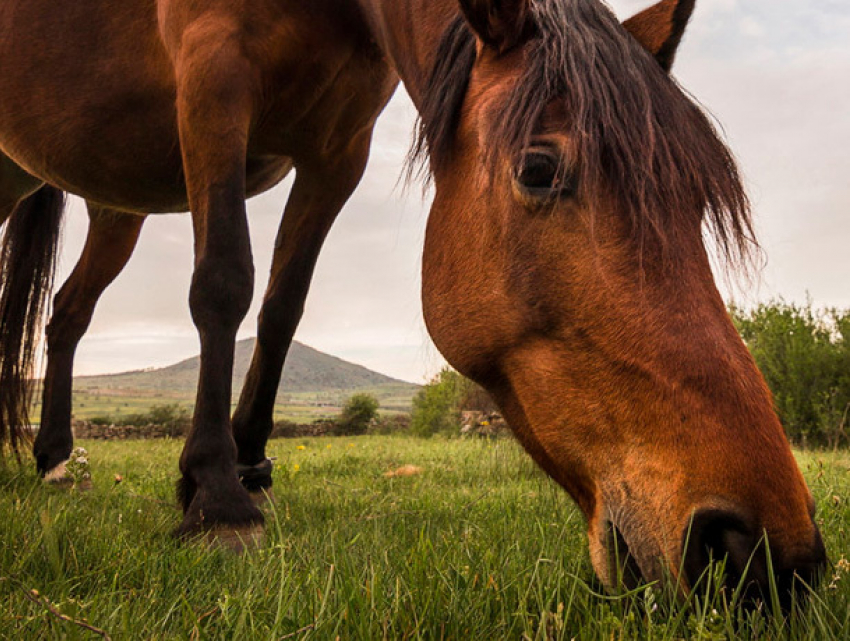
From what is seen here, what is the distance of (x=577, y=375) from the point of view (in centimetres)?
148

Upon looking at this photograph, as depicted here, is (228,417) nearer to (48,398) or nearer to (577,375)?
(577,375)

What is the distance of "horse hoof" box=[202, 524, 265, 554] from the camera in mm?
2041

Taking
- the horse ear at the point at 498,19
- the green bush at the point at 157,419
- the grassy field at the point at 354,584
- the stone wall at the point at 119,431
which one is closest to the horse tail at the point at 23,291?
the grassy field at the point at 354,584

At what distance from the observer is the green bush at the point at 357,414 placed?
1864 centimetres

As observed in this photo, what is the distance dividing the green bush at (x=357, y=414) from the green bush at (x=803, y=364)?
34.4 feet

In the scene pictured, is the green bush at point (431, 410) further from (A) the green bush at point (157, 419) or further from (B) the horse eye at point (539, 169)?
(B) the horse eye at point (539, 169)

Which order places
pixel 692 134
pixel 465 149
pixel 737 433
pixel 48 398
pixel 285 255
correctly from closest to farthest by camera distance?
pixel 737 433 < pixel 692 134 < pixel 465 149 < pixel 285 255 < pixel 48 398

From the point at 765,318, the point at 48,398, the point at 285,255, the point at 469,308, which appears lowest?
the point at 48,398

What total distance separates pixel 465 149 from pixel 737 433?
111 centimetres

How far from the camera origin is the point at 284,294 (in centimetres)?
334

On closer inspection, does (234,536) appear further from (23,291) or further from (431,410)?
(431,410)

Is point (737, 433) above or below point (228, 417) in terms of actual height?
above

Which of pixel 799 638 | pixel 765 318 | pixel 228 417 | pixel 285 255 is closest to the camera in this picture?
pixel 799 638

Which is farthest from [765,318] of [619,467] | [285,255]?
[619,467]
